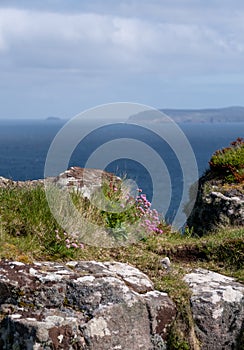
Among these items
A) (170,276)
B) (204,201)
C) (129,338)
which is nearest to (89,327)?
(129,338)

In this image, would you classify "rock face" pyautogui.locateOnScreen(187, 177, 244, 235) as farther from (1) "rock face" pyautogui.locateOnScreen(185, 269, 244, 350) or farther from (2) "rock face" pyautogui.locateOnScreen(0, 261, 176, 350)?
(2) "rock face" pyautogui.locateOnScreen(0, 261, 176, 350)

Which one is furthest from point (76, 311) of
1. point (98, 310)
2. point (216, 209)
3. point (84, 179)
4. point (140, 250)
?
point (216, 209)

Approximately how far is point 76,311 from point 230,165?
956 cm

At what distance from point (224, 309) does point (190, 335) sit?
0.61m

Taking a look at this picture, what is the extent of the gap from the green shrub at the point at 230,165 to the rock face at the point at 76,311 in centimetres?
792

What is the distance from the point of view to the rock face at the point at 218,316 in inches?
290

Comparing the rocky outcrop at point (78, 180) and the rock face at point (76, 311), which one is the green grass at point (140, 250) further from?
the rocky outcrop at point (78, 180)

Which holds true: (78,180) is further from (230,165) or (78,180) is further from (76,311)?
(76,311)

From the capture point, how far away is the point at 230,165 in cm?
1552

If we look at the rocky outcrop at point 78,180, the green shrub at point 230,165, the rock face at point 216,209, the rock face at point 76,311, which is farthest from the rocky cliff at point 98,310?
the green shrub at point 230,165

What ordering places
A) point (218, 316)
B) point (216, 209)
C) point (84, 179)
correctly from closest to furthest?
point (218, 316), point (84, 179), point (216, 209)

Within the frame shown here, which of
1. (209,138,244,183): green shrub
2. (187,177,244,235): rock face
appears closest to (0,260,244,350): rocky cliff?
(187,177,244,235): rock face

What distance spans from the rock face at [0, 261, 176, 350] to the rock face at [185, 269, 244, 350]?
1.42 ft

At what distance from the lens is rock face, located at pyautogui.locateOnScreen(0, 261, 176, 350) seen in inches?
252
